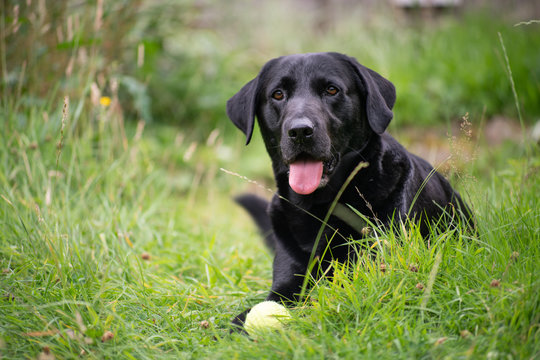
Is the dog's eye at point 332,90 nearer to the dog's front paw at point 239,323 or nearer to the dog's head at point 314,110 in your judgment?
the dog's head at point 314,110

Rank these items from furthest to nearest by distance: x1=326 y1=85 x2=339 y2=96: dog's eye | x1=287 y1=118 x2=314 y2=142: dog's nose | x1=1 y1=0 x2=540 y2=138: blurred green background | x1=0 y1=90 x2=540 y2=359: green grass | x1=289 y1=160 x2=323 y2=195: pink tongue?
x1=1 y1=0 x2=540 y2=138: blurred green background → x1=326 y1=85 x2=339 y2=96: dog's eye → x1=289 y1=160 x2=323 y2=195: pink tongue → x1=287 y1=118 x2=314 y2=142: dog's nose → x1=0 y1=90 x2=540 y2=359: green grass

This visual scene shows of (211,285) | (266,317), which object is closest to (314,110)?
(266,317)

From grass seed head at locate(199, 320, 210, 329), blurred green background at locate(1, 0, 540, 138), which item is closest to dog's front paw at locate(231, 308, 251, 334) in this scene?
grass seed head at locate(199, 320, 210, 329)

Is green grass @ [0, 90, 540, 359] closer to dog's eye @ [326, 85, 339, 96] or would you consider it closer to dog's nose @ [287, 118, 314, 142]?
dog's nose @ [287, 118, 314, 142]

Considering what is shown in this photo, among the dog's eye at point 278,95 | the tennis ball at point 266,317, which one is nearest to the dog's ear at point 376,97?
the dog's eye at point 278,95

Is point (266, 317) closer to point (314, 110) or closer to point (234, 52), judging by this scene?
point (314, 110)

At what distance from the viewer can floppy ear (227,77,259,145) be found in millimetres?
2613

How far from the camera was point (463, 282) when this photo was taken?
1.77 m

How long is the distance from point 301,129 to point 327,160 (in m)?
0.24

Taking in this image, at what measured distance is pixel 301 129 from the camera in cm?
216

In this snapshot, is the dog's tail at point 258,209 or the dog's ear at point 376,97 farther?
the dog's tail at point 258,209

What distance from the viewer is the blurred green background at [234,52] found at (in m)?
3.87

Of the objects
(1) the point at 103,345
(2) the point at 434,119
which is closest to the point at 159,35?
(2) the point at 434,119

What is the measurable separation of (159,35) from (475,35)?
3974mm
